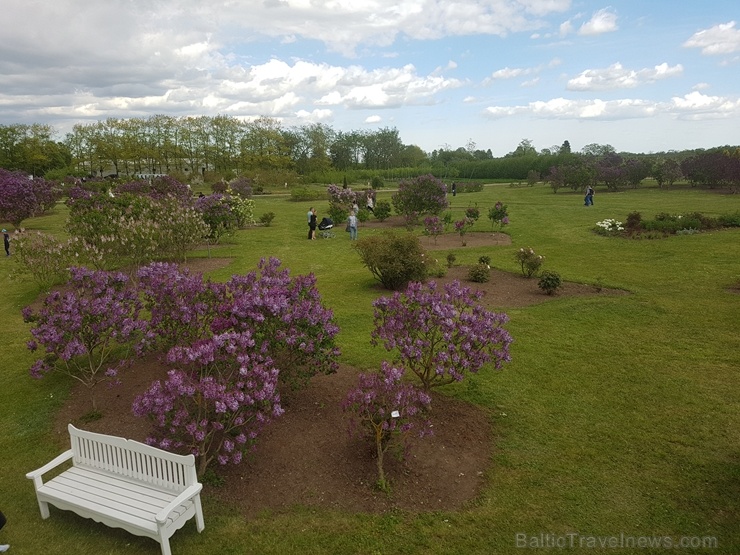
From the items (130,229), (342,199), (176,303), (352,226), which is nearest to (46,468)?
(176,303)

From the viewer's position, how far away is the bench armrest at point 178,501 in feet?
15.6

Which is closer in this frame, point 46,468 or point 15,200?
point 46,468

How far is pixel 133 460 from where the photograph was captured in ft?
18.4

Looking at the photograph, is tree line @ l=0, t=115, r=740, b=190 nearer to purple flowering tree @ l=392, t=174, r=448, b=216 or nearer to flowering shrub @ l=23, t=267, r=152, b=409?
purple flowering tree @ l=392, t=174, r=448, b=216

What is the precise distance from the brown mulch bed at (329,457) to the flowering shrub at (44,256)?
254 inches

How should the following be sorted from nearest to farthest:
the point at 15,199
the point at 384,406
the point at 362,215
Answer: the point at 384,406 → the point at 15,199 → the point at 362,215

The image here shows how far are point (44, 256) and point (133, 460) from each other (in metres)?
10.5

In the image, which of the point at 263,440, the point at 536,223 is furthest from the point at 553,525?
the point at 536,223

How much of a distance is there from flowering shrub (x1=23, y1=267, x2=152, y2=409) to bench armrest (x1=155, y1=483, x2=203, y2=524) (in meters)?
2.35

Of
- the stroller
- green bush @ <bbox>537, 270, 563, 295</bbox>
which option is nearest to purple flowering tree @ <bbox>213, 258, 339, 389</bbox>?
green bush @ <bbox>537, 270, 563, 295</bbox>

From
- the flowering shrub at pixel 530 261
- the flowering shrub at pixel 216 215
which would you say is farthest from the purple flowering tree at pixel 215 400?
the flowering shrub at pixel 216 215

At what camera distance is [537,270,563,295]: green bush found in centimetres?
1334

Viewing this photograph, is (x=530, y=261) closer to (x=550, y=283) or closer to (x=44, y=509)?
(x=550, y=283)

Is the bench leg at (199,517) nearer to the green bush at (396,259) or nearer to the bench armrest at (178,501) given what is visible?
the bench armrest at (178,501)
